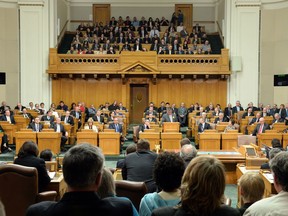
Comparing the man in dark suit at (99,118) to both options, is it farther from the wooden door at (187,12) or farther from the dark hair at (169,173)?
the dark hair at (169,173)

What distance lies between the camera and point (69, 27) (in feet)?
→ 72.4

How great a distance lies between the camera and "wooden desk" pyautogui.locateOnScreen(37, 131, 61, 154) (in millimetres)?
11844

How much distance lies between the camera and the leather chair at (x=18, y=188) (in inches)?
171

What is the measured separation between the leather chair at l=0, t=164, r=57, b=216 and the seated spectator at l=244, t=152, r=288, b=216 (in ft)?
8.68

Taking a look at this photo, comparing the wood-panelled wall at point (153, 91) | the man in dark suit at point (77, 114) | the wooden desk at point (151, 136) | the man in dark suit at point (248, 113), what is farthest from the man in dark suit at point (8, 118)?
the man in dark suit at point (248, 113)

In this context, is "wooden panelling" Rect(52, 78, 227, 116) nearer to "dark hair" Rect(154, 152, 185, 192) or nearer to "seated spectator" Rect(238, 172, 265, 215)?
"seated spectator" Rect(238, 172, 265, 215)

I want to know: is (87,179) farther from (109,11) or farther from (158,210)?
(109,11)

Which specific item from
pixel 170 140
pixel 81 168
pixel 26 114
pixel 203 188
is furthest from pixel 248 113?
pixel 81 168

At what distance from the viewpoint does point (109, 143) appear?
12039 millimetres

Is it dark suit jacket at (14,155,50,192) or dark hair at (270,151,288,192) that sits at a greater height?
dark hair at (270,151,288,192)

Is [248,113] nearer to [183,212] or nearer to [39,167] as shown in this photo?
[39,167]

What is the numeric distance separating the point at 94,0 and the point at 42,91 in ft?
22.2

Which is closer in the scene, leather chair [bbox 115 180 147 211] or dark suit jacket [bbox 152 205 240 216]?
dark suit jacket [bbox 152 205 240 216]

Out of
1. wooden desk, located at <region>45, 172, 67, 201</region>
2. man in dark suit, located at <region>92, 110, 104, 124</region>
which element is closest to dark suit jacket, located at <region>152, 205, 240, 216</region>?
wooden desk, located at <region>45, 172, 67, 201</region>
